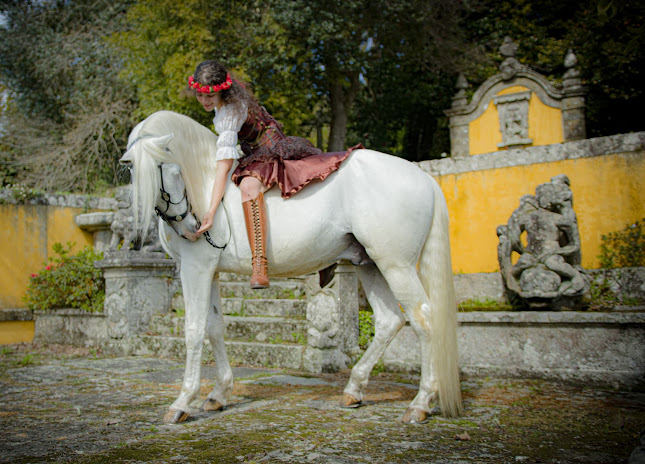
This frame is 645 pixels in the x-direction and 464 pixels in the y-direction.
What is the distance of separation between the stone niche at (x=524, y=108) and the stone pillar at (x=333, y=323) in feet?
24.8

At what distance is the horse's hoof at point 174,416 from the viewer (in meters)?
3.31

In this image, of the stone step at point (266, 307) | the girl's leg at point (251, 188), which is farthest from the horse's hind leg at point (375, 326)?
the stone step at point (266, 307)

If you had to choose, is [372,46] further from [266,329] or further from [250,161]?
[250,161]

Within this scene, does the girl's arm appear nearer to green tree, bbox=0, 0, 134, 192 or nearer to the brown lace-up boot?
the brown lace-up boot

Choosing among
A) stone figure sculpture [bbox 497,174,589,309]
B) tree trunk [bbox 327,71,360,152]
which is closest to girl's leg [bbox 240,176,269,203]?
stone figure sculpture [bbox 497,174,589,309]

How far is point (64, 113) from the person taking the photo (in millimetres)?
16672

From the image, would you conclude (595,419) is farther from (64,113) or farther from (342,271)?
(64,113)

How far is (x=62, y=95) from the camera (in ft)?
56.2

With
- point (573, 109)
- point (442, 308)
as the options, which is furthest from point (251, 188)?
point (573, 109)

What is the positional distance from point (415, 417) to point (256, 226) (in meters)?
1.55

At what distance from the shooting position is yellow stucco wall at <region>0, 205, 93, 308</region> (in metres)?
7.92

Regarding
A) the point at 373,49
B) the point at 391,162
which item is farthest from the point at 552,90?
the point at 391,162

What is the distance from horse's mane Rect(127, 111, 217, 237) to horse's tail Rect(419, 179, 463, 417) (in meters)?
1.55

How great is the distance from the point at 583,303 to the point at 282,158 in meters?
3.04
